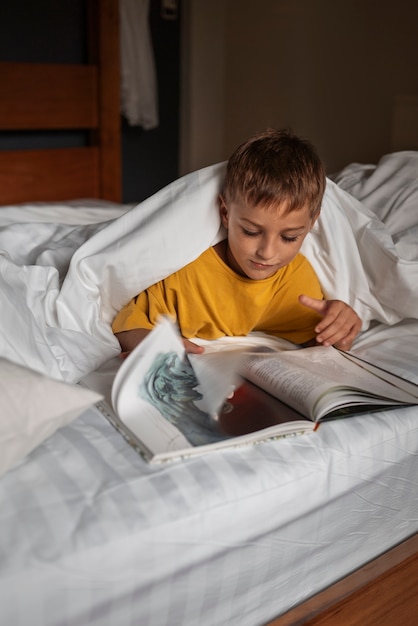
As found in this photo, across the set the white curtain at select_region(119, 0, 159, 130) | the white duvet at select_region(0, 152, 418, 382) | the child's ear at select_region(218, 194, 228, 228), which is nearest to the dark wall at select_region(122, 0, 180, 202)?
the white curtain at select_region(119, 0, 159, 130)

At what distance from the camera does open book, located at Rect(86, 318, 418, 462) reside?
724mm

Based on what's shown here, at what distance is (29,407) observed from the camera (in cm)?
64

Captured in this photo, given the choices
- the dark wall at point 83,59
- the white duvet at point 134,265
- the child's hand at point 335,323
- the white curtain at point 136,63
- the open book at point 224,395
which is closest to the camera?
the open book at point 224,395

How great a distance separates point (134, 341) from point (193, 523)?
40 centimetres

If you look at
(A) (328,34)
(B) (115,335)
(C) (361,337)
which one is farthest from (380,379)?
(A) (328,34)

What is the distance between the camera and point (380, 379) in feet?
2.89

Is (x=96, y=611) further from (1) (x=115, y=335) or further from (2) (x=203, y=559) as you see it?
(1) (x=115, y=335)

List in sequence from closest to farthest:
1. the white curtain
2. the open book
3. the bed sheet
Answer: the bed sheet, the open book, the white curtain

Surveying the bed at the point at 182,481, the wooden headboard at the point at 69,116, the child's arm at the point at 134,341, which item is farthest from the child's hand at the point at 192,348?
the wooden headboard at the point at 69,116

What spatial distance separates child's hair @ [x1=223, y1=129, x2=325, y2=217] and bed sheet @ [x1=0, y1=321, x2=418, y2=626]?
0.35 meters

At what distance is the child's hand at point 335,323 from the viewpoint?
1.03 m

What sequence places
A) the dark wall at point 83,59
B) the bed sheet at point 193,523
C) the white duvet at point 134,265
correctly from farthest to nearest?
the dark wall at point 83,59, the white duvet at point 134,265, the bed sheet at point 193,523

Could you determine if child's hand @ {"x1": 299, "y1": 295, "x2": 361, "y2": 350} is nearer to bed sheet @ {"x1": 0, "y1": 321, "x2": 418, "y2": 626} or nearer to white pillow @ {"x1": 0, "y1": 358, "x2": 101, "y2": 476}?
bed sheet @ {"x1": 0, "y1": 321, "x2": 418, "y2": 626}

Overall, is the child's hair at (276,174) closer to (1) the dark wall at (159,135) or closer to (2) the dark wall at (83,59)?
(2) the dark wall at (83,59)
